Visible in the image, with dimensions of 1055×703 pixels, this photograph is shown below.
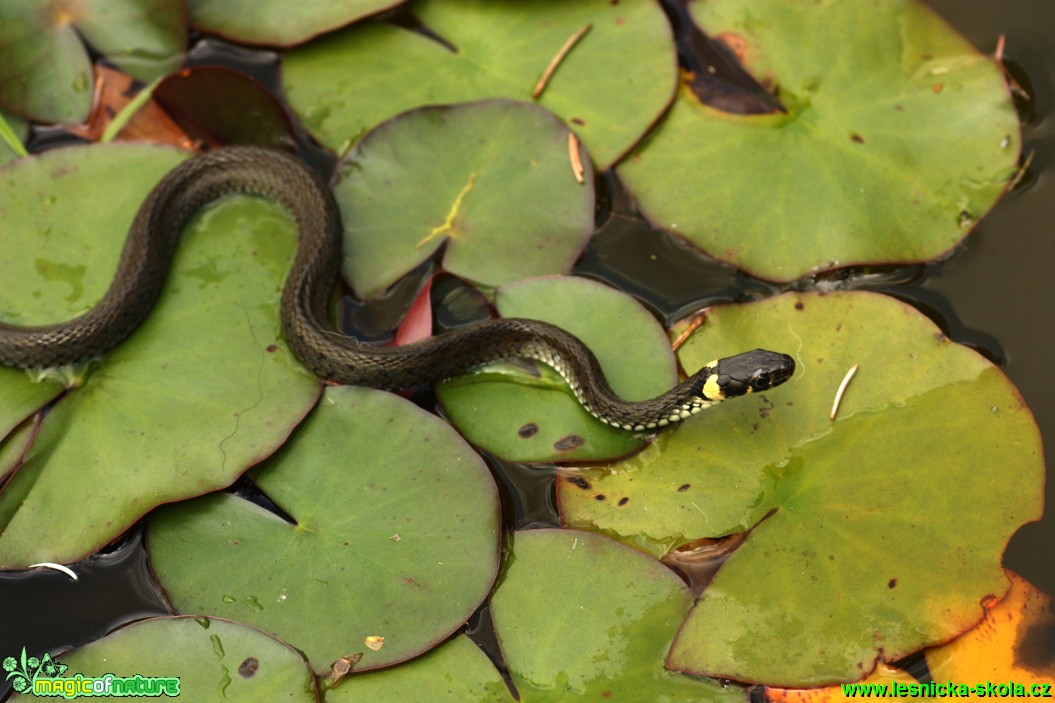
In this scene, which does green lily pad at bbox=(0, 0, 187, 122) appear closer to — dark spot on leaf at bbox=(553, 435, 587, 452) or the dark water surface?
the dark water surface

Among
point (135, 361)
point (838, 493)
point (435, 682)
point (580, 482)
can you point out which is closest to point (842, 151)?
point (838, 493)

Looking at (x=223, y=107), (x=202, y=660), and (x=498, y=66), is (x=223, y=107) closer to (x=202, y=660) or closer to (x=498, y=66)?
(x=498, y=66)

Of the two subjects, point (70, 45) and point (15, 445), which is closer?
point (15, 445)

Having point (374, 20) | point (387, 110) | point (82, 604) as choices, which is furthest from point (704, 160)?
point (82, 604)

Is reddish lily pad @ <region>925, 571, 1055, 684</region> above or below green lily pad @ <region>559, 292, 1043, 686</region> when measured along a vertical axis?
below

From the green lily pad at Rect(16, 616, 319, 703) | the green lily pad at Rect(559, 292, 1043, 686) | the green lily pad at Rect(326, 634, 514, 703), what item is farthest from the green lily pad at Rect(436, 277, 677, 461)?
the green lily pad at Rect(16, 616, 319, 703)

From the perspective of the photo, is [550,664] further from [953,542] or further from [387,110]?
[387,110]
